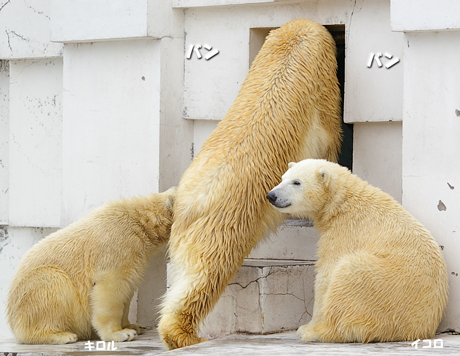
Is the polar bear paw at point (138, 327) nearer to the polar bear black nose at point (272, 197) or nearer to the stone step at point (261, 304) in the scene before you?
the stone step at point (261, 304)

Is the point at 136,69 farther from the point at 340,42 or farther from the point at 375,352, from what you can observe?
the point at 375,352

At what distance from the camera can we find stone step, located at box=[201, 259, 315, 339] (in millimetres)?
4734

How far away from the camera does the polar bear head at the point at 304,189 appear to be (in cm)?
429

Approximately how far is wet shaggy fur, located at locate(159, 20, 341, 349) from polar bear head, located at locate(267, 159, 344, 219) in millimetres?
251

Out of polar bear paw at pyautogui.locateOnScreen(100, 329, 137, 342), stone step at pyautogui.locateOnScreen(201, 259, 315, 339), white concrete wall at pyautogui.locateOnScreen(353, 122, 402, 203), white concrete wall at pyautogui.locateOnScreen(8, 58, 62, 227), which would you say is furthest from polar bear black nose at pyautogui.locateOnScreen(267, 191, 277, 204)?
white concrete wall at pyautogui.locateOnScreen(8, 58, 62, 227)

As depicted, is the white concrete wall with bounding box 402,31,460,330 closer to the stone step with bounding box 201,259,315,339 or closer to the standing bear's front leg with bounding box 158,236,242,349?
the stone step with bounding box 201,259,315,339

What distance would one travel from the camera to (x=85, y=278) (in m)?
4.80

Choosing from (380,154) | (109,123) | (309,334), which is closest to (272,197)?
(309,334)

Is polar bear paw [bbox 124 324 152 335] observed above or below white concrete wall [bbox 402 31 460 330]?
below

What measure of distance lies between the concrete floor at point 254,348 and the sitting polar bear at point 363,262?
109 mm

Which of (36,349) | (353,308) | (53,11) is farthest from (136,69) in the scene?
(353,308)

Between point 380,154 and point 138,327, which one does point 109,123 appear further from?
point 380,154

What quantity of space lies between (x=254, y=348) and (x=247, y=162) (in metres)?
1.12

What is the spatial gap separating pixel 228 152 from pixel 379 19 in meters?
1.54
